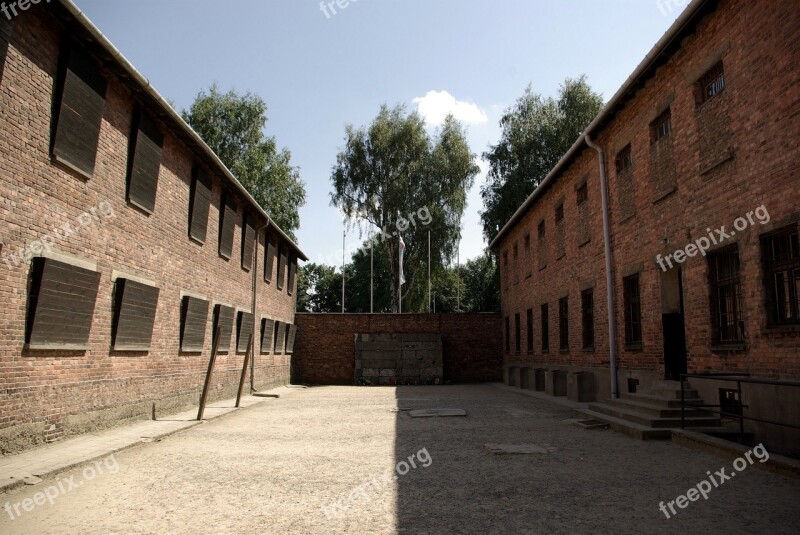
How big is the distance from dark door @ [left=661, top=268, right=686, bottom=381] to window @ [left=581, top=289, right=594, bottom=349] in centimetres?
439

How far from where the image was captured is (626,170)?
45.2 ft

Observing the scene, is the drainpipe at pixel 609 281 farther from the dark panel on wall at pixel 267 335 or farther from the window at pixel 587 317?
the dark panel on wall at pixel 267 335

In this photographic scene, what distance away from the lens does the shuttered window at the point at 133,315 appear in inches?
417

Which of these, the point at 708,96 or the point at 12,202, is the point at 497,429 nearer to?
the point at 708,96

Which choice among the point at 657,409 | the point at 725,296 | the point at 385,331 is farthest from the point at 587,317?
the point at 385,331

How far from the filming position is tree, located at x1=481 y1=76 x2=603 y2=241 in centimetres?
→ 3180

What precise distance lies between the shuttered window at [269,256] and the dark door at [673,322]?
15.1 m

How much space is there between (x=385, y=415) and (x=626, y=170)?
26.8 ft

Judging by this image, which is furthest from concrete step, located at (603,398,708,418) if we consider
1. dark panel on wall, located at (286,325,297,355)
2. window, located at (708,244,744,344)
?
dark panel on wall, located at (286,325,297,355)

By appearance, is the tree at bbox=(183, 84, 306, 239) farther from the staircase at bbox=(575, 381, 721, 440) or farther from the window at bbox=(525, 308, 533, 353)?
the staircase at bbox=(575, 381, 721, 440)

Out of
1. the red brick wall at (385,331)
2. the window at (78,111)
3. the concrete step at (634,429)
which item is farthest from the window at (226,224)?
the concrete step at (634,429)

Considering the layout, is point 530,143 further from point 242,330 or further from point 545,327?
point 242,330

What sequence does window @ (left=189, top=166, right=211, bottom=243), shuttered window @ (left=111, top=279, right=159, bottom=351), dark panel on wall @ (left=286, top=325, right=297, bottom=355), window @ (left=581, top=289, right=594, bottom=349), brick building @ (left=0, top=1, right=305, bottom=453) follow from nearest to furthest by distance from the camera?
brick building @ (left=0, top=1, right=305, bottom=453)
shuttered window @ (left=111, top=279, right=159, bottom=351)
window @ (left=189, top=166, right=211, bottom=243)
window @ (left=581, top=289, right=594, bottom=349)
dark panel on wall @ (left=286, top=325, right=297, bottom=355)

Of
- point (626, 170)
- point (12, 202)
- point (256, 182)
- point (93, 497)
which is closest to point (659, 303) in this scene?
point (626, 170)
